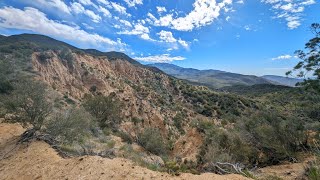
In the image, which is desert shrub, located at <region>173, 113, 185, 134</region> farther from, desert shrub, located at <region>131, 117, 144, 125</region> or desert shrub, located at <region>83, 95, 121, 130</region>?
desert shrub, located at <region>83, 95, 121, 130</region>

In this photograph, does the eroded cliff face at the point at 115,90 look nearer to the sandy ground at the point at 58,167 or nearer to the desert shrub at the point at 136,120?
the desert shrub at the point at 136,120

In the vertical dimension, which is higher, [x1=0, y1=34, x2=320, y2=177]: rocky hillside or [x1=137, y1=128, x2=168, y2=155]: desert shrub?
[x1=0, y1=34, x2=320, y2=177]: rocky hillside

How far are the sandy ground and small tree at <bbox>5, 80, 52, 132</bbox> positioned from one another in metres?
1.46

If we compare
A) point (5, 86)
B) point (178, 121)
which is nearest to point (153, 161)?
point (5, 86)

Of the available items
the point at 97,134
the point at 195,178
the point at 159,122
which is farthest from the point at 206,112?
the point at 195,178

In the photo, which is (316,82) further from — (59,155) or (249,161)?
(59,155)

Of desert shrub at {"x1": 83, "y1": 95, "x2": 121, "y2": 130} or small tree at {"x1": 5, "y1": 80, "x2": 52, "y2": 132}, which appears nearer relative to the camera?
small tree at {"x1": 5, "y1": 80, "x2": 52, "y2": 132}

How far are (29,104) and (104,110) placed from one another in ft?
52.3

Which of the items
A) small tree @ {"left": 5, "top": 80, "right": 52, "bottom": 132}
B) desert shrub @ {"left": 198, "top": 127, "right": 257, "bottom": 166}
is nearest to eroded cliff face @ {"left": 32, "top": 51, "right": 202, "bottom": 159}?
desert shrub @ {"left": 198, "top": 127, "right": 257, "bottom": 166}

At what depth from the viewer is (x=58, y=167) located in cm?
754

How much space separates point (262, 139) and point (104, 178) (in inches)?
397

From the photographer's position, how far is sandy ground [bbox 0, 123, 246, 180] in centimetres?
655

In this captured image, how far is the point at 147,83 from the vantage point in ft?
204

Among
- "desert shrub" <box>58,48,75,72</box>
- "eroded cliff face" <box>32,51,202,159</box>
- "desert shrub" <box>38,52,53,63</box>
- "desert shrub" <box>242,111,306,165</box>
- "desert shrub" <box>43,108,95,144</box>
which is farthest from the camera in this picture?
"desert shrub" <box>58,48,75,72</box>
